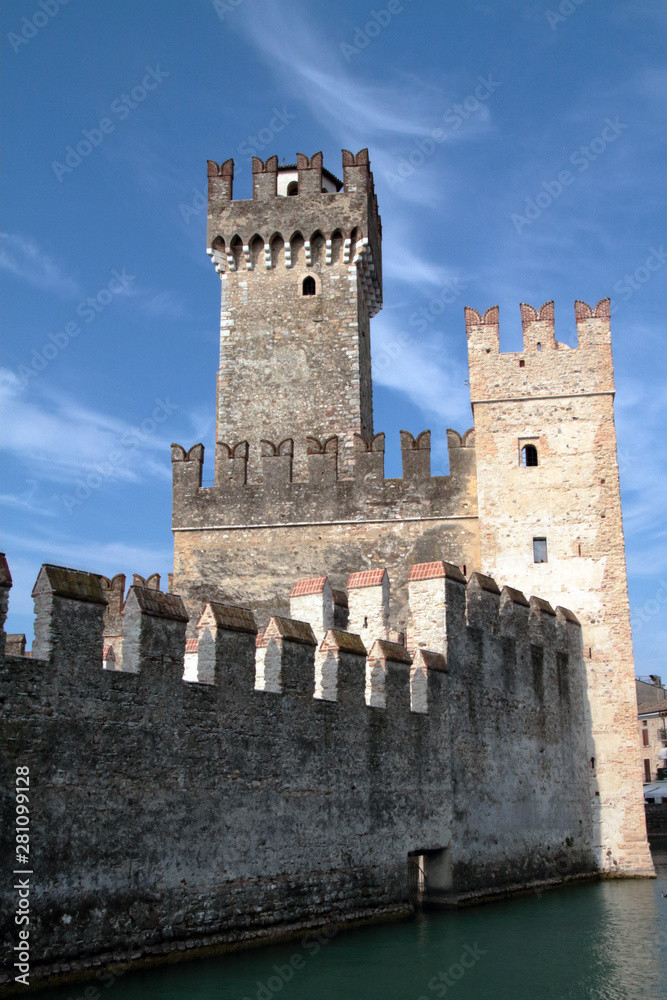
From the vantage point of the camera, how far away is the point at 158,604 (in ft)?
35.6

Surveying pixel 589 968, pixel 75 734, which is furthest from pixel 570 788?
pixel 75 734

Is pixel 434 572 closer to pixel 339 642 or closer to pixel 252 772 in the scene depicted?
pixel 339 642

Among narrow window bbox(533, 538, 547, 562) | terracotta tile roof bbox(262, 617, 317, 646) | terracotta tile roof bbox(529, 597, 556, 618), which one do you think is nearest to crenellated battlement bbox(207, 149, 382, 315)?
narrow window bbox(533, 538, 547, 562)

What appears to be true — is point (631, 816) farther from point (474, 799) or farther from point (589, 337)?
point (589, 337)

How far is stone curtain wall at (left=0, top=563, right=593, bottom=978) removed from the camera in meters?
9.59

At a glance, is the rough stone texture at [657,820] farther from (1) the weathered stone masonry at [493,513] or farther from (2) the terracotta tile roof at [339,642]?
(2) the terracotta tile roof at [339,642]

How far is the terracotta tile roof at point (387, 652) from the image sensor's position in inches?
558

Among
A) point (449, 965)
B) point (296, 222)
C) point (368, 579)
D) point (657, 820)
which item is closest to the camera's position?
point (449, 965)

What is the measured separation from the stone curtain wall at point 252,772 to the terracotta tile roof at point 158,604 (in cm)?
3

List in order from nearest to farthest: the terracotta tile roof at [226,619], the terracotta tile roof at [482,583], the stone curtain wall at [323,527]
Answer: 1. the terracotta tile roof at [226,619]
2. the terracotta tile roof at [482,583]
3. the stone curtain wall at [323,527]

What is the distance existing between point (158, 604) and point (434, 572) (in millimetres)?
5755

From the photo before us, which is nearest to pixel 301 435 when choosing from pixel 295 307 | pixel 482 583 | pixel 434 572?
pixel 295 307

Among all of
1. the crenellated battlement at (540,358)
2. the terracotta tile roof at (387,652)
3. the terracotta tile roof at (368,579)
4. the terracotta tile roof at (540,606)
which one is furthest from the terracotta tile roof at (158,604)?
the crenellated battlement at (540,358)

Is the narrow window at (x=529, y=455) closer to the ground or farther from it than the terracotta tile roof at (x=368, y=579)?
farther from it
